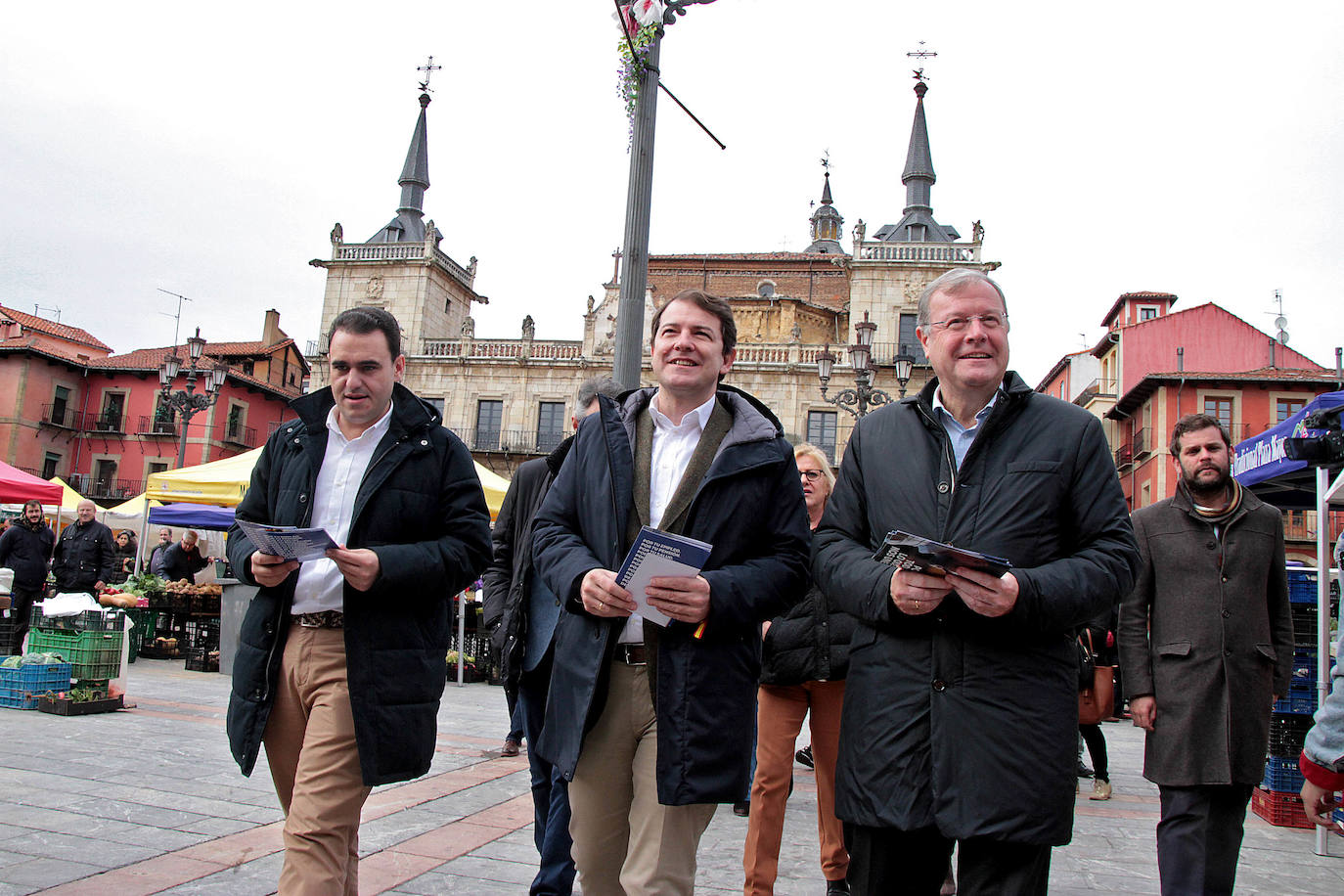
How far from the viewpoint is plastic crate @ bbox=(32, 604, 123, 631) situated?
775 centimetres

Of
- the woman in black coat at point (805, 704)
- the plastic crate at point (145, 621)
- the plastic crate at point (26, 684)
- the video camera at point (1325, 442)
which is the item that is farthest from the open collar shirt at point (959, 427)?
the plastic crate at point (145, 621)

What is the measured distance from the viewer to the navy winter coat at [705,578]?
234 cm

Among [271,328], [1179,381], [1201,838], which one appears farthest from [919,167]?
[1201,838]

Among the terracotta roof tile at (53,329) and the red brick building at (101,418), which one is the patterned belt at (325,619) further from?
the terracotta roof tile at (53,329)

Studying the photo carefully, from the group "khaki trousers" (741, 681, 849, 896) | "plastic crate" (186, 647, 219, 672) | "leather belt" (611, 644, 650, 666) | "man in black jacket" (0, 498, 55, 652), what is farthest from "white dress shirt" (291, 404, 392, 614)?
"man in black jacket" (0, 498, 55, 652)

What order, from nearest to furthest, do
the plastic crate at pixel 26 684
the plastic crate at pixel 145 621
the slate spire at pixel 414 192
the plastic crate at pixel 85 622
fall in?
1. the plastic crate at pixel 26 684
2. the plastic crate at pixel 85 622
3. the plastic crate at pixel 145 621
4. the slate spire at pixel 414 192

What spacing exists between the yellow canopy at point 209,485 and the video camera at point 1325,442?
8.27 m

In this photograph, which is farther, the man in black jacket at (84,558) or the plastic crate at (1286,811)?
the man in black jacket at (84,558)

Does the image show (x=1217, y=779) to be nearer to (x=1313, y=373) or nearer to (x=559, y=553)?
(x=559, y=553)

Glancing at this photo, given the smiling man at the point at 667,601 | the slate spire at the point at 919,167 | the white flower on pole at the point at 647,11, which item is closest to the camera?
the smiling man at the point at 667,601

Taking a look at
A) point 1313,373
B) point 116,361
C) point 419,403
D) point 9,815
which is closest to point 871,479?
point 419,403

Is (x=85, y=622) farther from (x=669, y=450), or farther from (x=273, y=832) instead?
(x=669, y=450)

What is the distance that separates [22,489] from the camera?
11.6 m

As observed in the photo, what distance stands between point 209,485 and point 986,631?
35.9 ft
